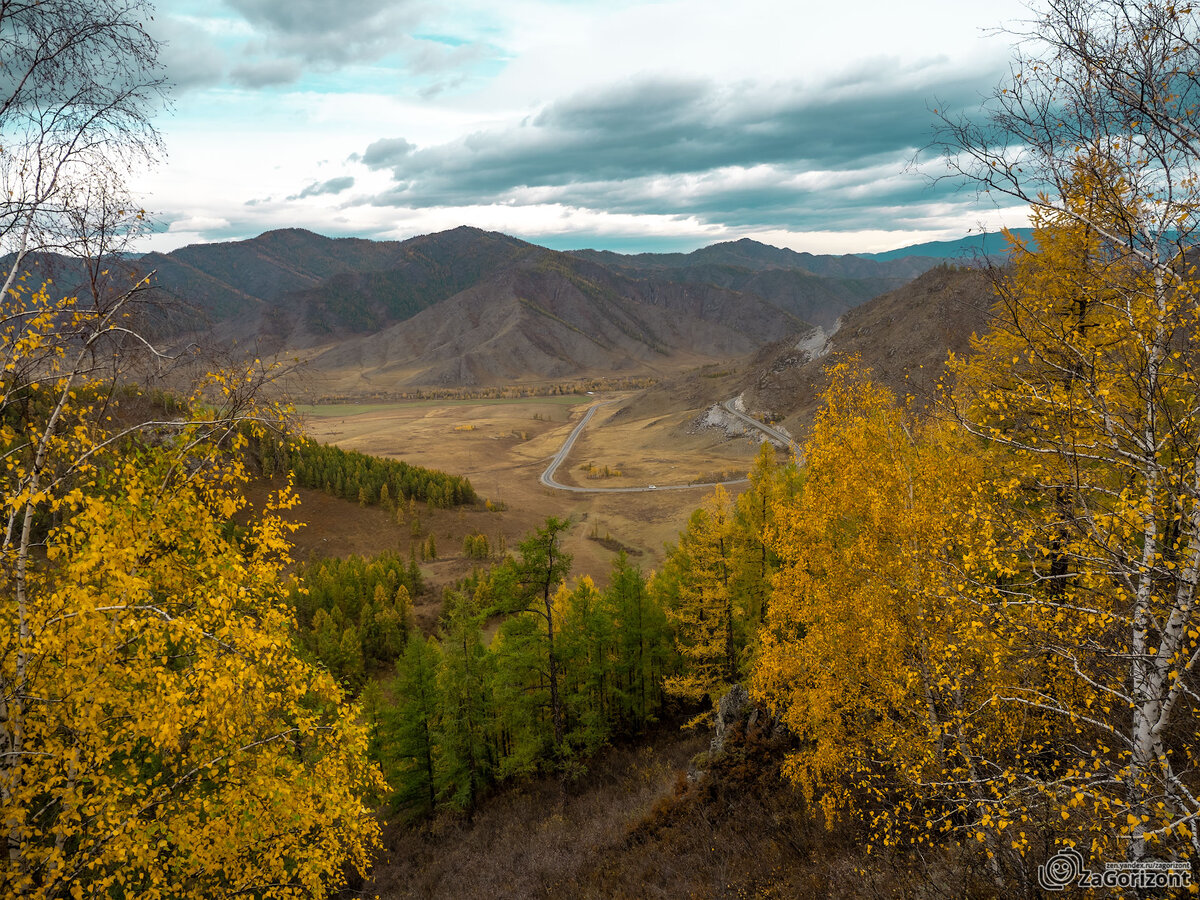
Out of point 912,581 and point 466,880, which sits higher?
point 912,581

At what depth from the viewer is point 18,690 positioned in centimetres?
656

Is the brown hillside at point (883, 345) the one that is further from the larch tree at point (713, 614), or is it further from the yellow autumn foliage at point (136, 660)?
the yellow autumn foliage at point (136, 660)

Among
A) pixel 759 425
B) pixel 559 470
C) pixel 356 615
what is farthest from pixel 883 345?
pixel 356 615

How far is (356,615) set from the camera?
48.9 meters

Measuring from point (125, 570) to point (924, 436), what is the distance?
1901cm

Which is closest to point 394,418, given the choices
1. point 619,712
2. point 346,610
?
point 346,610

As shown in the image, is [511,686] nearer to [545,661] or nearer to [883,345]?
[545,661]

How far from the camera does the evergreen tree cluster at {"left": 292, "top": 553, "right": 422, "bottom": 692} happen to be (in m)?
39.4

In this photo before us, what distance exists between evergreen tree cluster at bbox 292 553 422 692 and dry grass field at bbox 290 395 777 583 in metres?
8.76

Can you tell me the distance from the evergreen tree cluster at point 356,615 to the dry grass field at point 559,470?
28.7 ft

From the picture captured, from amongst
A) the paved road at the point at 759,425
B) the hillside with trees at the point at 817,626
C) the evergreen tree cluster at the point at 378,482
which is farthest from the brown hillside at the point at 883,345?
the hillside with trees at the point at 817,626

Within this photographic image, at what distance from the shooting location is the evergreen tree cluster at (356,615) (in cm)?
3944

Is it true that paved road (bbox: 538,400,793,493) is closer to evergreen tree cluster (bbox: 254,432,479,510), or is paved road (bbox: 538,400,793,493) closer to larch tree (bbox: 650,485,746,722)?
evergreen tree cluster (bbox: 254,432,479,510)

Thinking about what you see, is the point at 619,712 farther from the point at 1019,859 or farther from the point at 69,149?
the point at 69,149
